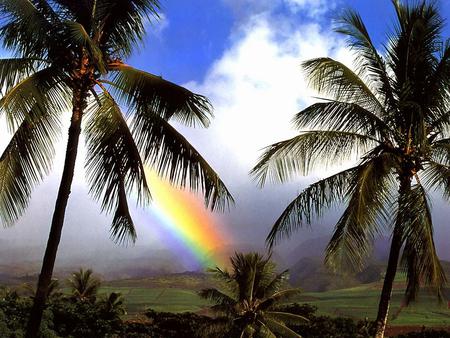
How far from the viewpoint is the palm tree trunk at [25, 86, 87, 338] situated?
9.52 meters

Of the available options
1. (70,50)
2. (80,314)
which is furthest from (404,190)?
(80,314)

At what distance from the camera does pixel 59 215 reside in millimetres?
10070

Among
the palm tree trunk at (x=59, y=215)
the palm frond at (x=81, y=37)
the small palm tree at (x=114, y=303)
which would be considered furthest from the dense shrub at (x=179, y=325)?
the palm frond at (x=81, y=37)

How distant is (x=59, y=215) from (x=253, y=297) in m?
30.0

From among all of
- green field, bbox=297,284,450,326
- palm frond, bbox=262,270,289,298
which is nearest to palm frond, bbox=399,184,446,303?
palm frond, bbox=262,270,289,298

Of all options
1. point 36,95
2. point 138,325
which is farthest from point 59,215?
point 138,325

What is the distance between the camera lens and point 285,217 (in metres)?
13.0

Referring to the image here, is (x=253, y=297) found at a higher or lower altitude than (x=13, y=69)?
lower

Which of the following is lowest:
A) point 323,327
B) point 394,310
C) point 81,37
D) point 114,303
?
point 394,310

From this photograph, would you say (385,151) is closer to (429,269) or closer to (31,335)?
(429,269)

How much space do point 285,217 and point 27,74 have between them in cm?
647

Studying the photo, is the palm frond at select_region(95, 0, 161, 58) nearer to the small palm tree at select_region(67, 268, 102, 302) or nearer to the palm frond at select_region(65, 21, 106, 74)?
the palm frond at select_region(65, 21, 106, 74)

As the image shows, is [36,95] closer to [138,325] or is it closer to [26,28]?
[26,28]

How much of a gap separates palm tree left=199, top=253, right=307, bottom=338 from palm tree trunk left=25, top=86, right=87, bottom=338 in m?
27.6
